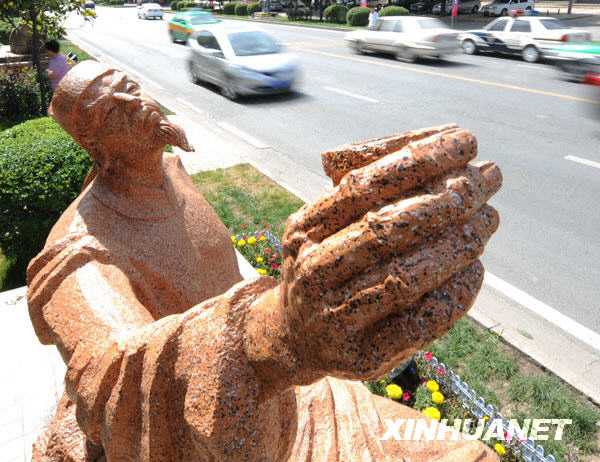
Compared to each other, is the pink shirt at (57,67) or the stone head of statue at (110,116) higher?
the stone head of statue at (110,116)

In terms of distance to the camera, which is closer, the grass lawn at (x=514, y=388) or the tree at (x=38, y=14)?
Result: the grass lawn at (x=514, y=388)

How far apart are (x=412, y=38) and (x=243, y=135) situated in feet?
28.4

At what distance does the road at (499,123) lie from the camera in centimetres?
547

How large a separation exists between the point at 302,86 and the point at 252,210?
8166mm

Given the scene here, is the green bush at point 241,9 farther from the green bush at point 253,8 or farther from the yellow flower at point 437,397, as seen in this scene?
Result: the yellow flower at point 437,397

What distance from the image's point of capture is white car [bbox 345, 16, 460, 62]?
15695mm

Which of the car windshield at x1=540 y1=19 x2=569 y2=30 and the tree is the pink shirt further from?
the car windshield at x1=540 y1=19 x2=569 y2=30

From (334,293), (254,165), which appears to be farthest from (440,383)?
(254,165)

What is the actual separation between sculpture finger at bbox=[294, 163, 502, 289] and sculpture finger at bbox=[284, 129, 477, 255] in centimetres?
3

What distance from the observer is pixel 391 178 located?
3.49ft

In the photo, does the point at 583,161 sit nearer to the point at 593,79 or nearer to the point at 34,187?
the point at 593,79

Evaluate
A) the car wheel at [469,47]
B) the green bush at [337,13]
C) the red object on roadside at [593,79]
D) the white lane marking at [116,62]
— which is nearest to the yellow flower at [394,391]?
the red object on roadside at [593,79]

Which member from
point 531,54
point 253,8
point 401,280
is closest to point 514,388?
point 401,280

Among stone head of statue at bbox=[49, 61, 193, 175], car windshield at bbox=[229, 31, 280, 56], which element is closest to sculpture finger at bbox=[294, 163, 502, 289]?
stone head of statue at bbox=[49, 61, 193, 175]
